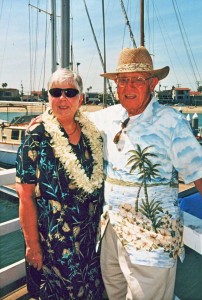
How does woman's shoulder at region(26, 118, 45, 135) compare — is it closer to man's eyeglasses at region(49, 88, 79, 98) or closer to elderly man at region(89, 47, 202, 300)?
man's eyeglasses at region(49, 88, 79, 98)

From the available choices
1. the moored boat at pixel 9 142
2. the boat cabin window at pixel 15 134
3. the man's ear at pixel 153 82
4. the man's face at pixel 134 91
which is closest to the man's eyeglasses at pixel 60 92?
the man's face at pixel 134 91

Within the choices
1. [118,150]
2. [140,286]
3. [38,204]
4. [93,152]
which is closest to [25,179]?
[38,204]

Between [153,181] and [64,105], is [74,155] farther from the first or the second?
[153,181]

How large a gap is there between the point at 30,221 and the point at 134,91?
109cm

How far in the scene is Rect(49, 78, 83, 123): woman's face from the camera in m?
1.94

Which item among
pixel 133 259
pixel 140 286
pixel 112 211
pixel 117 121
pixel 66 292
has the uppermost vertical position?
pixel 117 121

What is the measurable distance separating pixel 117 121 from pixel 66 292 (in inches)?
48.0

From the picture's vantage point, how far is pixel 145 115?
189 cm

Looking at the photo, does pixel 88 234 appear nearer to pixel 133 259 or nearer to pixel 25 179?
pixel 133 259

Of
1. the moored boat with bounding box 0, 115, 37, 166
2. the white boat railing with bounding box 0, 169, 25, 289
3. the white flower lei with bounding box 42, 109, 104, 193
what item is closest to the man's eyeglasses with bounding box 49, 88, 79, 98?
the white flower lei with bounding box 42, 109, 104, 193

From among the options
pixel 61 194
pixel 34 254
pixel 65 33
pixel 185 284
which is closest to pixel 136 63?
pixel 61 194

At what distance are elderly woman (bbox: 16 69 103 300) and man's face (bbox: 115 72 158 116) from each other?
11.9 inches

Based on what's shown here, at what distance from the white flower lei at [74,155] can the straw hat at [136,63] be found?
49cm

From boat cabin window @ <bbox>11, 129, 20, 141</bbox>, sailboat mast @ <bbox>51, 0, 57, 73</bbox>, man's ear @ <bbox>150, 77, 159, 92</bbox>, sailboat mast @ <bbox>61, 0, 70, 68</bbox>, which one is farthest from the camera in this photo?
boat cabin window @ <bbox>11, 129, 20, 141</bbox>
